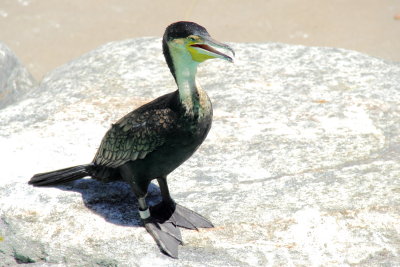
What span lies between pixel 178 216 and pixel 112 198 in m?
0.47

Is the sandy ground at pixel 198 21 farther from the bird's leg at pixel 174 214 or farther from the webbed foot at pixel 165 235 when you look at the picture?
the webbed foot at pixel 165 235

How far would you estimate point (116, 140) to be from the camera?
3963 millimetres

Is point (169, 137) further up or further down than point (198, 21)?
further up

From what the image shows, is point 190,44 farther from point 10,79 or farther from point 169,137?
point 10,79

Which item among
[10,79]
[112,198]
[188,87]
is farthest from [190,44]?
[10,79]

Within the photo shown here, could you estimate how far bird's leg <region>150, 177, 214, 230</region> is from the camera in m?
3.99

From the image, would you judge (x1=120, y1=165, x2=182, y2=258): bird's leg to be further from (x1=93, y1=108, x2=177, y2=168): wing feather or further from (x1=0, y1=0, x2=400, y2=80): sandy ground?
(x1=0, y1=0, x2=400, y2=80): sandy ground

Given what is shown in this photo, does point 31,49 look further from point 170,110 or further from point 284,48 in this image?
point 170,110

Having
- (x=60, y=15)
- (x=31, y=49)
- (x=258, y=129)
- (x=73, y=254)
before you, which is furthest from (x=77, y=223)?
(x=60, y=15)

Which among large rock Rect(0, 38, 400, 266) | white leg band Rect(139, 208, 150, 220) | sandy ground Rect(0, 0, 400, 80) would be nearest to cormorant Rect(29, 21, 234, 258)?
white leg band Rect(139, 208, 150, 220)

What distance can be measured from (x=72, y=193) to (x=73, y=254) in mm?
569

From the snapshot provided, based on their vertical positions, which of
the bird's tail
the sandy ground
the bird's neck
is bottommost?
the sandy ground

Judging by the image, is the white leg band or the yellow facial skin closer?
the yellow facial skin

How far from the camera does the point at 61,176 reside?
4.23 m
